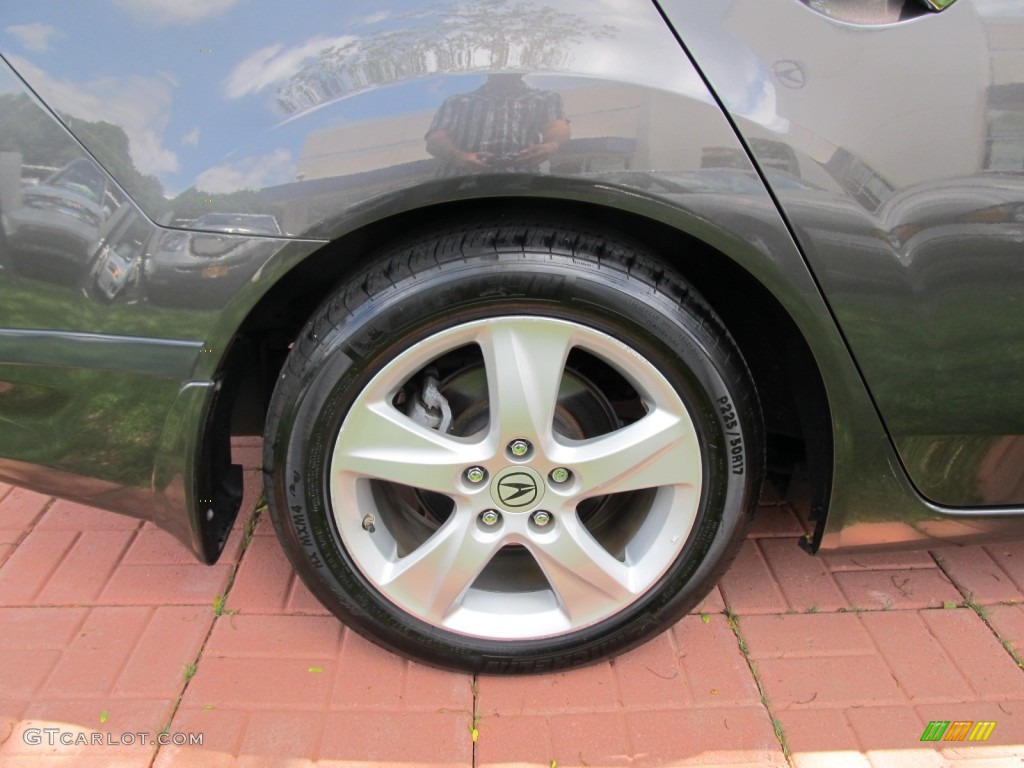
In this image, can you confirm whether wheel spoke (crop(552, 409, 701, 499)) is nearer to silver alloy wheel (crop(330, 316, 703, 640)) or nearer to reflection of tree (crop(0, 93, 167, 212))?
silver alloy wheel (crop(330, 316, 703, 640))

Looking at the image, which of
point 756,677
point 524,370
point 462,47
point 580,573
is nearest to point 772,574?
point 756,677

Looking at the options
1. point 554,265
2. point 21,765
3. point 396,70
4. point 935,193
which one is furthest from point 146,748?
point 935,193

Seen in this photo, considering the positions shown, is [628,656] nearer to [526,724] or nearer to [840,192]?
[526,724]

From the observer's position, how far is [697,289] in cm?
181

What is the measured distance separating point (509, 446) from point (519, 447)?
2 cm

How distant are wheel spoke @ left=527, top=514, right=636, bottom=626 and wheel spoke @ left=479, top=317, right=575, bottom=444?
26cm

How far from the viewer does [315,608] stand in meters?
2.10

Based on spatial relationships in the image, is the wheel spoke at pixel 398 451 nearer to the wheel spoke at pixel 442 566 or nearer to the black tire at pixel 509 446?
the black tire at pixel 509 446

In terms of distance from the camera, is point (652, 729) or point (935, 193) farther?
point (652, 729)

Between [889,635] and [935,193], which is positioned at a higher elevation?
[935,193]

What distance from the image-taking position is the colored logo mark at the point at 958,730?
1.79 metres

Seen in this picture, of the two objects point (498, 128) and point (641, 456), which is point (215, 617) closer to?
point (641, 456)

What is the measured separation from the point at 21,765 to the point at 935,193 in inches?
83.4

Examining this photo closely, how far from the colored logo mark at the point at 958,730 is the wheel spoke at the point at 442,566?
1.05 m
